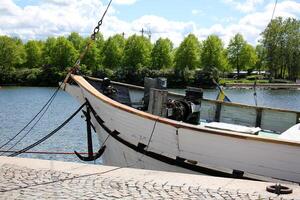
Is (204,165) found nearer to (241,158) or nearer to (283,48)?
(241,158)

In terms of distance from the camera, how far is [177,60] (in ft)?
305

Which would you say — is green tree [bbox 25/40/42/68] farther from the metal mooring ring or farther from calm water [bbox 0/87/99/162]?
the metal mooring ring

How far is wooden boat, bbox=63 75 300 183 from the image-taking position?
8.02 meters

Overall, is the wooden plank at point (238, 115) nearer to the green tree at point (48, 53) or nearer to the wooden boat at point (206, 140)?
the wooden boat at point (206, 140)

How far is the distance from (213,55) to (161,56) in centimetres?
1085

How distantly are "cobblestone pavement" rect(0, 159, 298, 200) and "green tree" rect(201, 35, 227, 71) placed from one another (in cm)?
8421

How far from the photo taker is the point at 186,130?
883 centimetres

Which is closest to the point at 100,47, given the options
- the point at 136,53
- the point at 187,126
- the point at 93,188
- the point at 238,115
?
the point at 136,53

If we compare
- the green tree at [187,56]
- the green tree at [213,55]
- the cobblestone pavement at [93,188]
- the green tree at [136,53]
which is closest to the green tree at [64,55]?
the green tree at [136,53]

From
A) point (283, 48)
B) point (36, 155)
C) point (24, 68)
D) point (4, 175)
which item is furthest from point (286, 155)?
point (24, 68)

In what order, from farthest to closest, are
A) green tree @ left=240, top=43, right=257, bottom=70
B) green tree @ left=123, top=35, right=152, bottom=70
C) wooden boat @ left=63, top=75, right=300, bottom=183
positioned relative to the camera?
green tree @ left=240, top=43, right=257, bottom=70 → green tree @ left=123, top=35, right=152, bottom=70 → wooden boat @ left=63, top=75, right=300, bottom=183

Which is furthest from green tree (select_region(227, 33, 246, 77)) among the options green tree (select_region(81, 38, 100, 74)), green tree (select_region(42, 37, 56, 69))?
green tree (select_region(42, 37, 56, 69))

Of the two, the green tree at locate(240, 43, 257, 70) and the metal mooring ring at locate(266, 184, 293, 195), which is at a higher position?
the green tree at locate(240, 43, 257, 70)

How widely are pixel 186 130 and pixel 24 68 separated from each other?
325 feet
